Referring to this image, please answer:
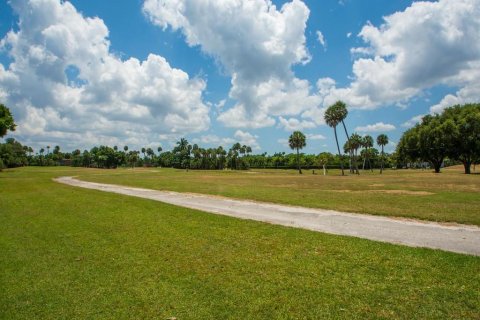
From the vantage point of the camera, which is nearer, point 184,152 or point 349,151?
point 349,151

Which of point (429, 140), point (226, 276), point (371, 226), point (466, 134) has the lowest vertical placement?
point (226, 276)

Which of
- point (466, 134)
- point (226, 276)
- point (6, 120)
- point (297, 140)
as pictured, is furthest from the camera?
point (297, 140)

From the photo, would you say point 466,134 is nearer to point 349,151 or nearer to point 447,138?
point 447,138

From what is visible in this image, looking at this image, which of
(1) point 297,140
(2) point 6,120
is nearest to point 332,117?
(1) point 297,140

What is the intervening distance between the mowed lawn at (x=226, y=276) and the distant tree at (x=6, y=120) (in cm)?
4817

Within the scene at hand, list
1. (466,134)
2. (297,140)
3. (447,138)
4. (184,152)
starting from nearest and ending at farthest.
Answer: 1. (466,134)
2. (447,138)
3. (297,140)
4. (184,152)

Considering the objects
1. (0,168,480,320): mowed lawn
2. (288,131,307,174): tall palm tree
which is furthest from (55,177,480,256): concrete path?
(288,131,307,174): tall palm tree

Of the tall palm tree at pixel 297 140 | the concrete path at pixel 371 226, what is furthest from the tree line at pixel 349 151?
the concrete path at pixel 371 226

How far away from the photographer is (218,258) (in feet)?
28.9

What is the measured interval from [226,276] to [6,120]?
58.0 m

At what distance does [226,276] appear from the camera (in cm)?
746

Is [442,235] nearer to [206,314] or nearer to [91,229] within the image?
[206,314]

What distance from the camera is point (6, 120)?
50.5 meters

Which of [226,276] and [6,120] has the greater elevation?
[6,120]
